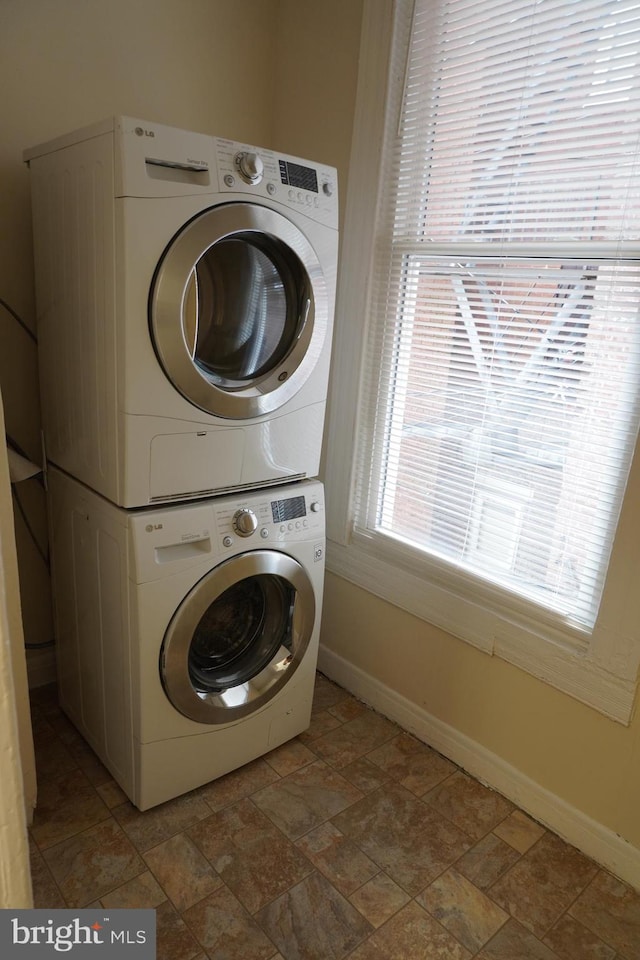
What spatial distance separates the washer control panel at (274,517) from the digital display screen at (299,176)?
0.77 metres

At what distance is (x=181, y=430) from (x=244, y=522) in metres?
0.29

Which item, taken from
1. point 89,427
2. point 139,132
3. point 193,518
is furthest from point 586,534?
point 139,132

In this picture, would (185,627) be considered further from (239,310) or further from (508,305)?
(508,305)

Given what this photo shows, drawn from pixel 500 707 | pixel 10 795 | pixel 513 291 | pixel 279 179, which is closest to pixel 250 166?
pixel 279 179

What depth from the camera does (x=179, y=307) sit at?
4.42 ft

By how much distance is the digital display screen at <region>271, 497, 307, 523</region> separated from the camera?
5.53ft

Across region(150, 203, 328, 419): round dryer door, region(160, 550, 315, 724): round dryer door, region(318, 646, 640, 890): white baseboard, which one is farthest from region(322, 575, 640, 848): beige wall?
region(150, 203, 328, 419): round dryer door

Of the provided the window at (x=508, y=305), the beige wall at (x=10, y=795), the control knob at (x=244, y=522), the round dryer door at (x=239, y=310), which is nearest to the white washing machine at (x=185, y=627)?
the control knob at (x=244, y=522)

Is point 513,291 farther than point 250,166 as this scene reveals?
Yes

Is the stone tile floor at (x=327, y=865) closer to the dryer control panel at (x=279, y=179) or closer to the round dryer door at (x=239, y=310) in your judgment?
the round dryer door at (x=239, y=310)

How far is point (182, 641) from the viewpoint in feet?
5.08

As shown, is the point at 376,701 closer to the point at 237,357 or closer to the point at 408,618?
the point at 408,618

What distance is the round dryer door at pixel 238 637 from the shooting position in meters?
1.56

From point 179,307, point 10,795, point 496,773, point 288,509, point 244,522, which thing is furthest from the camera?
point 496,773
